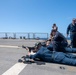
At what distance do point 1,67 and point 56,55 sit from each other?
201 cm

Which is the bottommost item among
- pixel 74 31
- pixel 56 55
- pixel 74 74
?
pixel 74 74

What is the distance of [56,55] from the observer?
25.2ft

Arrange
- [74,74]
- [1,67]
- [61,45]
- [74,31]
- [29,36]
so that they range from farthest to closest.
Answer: [29,36]
[74,31]
[61,45]
[1,67]
[74,74]

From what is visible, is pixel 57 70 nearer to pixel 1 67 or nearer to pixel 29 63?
pixel 29 63

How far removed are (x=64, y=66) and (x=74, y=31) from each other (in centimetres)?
543

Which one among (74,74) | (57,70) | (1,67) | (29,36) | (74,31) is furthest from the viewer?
(29,36)

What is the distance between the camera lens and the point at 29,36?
30266 mm

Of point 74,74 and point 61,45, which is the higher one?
point 61,45

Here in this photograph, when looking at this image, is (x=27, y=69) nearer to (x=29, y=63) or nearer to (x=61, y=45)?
(x=29, y=63)

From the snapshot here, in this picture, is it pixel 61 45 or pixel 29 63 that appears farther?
pixel 61 45

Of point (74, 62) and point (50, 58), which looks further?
point (50, 58)

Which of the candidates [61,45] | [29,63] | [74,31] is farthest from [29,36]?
[29,63]

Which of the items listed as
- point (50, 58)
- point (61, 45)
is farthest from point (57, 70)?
point (61, 45)

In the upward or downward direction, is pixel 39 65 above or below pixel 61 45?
below
